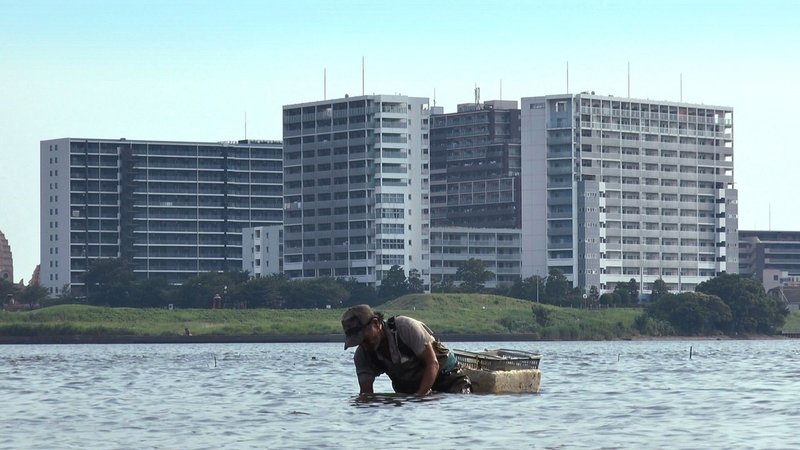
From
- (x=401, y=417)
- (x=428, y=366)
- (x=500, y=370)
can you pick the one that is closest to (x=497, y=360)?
(x=500, y=370)

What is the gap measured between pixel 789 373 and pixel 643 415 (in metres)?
33.7

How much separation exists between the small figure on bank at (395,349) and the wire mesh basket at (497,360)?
5.77 meters

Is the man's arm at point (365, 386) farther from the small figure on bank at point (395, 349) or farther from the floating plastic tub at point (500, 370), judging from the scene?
the floating plastic tub at point (500, 370)

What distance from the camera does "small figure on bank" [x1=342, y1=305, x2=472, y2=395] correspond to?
34.2 metres

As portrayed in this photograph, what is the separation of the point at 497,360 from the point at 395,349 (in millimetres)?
9508

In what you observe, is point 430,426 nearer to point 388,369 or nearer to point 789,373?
point 388,369

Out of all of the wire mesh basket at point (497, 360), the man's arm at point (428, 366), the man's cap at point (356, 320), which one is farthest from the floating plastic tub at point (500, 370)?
the man's cap at point (356, 320)

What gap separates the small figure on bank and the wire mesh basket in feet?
18.9

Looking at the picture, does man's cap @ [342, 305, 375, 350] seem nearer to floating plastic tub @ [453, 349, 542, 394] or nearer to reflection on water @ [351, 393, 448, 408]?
reflection on water @ [351, 393, 448, 408]

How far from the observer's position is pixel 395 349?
3547 cm

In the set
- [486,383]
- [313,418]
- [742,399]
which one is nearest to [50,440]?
[313,418]

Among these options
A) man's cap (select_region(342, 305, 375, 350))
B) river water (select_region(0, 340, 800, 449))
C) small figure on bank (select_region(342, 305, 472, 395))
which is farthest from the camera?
small figure on bank (select_region(342, 305, 472, 395))

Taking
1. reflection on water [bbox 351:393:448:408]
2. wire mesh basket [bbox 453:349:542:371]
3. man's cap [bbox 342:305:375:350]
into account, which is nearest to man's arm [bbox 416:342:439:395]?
reflection on water [bbox 351:393:448:408]

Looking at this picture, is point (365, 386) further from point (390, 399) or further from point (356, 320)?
point (390, 399)
